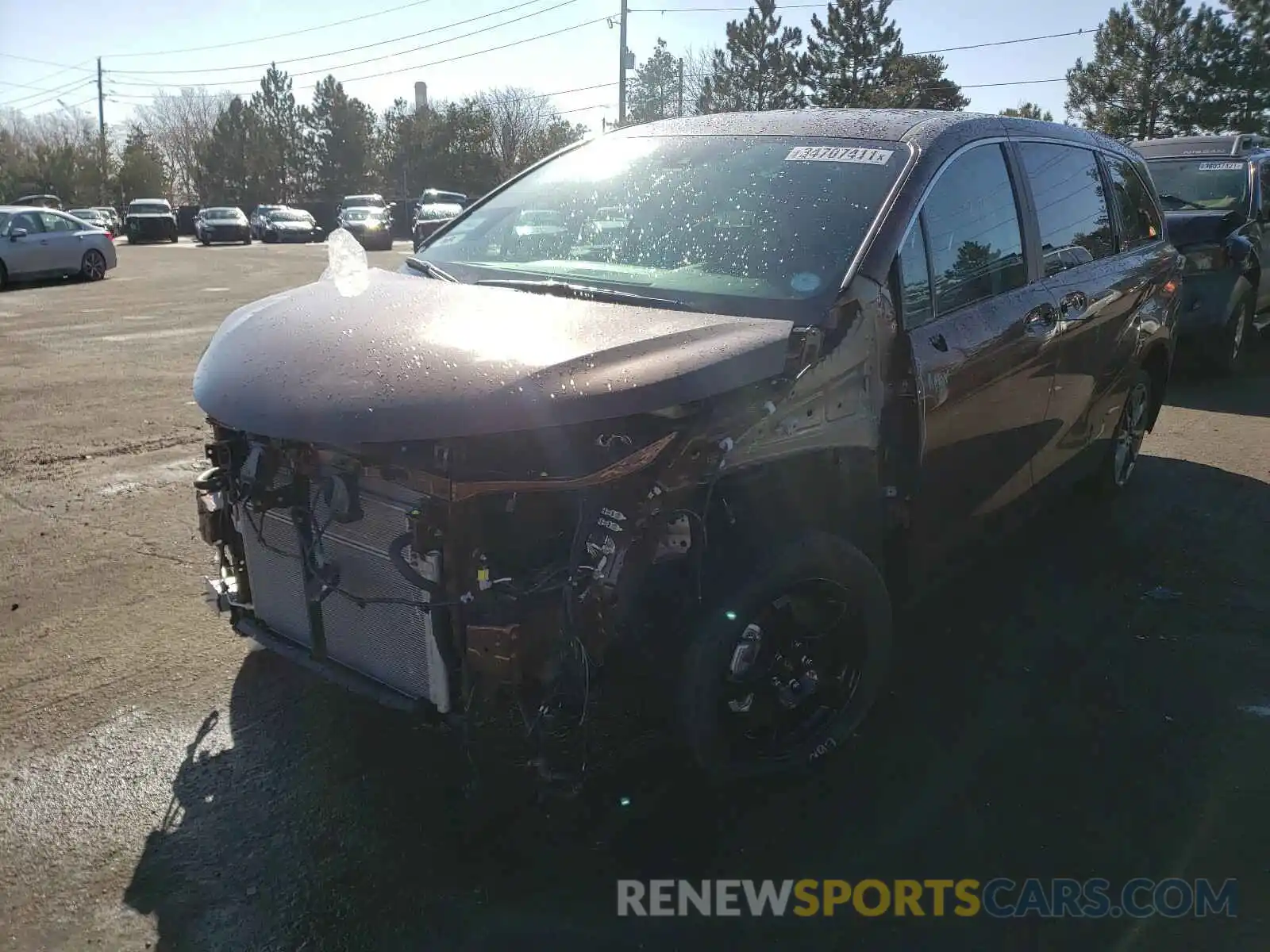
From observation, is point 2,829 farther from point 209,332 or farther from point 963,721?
point 209,332

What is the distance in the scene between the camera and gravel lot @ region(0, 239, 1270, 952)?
262 centimetres

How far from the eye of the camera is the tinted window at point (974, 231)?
11.4 feet

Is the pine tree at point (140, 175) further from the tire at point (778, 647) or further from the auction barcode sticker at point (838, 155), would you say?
the tire at point (778, 647)

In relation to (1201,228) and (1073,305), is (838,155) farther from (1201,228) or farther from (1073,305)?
(1201,228)

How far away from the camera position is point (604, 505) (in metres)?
2.60

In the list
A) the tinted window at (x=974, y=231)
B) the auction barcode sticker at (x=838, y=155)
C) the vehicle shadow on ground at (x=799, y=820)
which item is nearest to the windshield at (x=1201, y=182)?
the tinted window at (x=974, y=231)

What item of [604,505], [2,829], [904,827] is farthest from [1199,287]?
[2,829]

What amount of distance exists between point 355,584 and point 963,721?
2139 mm

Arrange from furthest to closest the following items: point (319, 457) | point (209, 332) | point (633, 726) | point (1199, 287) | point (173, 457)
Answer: point (209, 332) → point (1199, 287) → point (173, 457) → point (633, 726) → point (319, 457)

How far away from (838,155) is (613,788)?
2.31 m

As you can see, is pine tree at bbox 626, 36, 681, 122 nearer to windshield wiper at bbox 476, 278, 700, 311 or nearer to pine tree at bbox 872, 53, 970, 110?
pine tree at bbox 872, 53, 970, 110

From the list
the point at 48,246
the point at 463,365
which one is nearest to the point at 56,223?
the point at 48,246

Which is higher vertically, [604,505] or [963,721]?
[604,505]

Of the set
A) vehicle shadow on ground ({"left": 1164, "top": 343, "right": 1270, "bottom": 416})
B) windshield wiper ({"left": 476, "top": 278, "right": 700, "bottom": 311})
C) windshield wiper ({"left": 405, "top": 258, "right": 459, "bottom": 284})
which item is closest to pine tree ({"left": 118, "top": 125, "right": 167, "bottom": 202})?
vehicle shadow on ground ({"left": 1164, "top": 343, "right": 1270, "bottom": 416})
